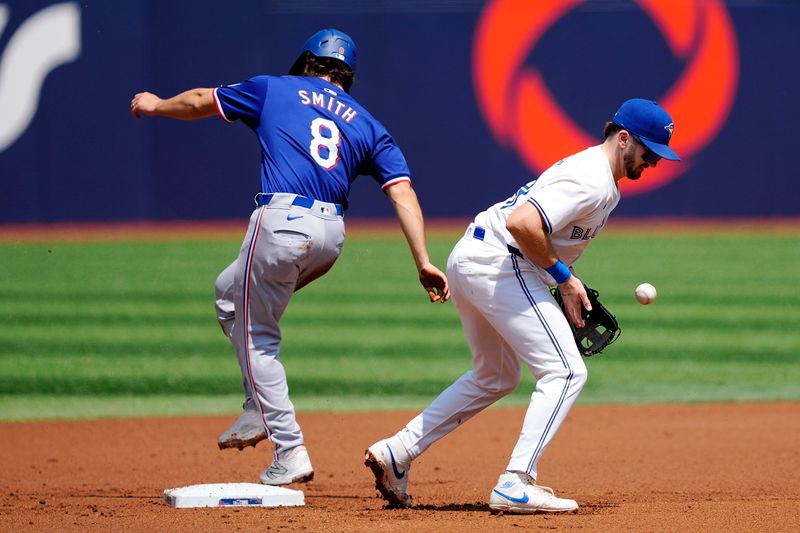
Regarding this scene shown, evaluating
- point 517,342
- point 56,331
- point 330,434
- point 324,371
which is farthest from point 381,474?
point 56,331

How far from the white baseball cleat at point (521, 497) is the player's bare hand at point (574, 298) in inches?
24.3

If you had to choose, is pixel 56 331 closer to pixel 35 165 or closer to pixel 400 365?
pixel 400 365

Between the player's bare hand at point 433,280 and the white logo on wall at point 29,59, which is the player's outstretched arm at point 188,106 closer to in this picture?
the player's bare hand at point 433,280

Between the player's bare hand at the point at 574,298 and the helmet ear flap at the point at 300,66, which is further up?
the helmet ear flap at the point at 300,66

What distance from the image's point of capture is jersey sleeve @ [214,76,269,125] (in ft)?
15.1

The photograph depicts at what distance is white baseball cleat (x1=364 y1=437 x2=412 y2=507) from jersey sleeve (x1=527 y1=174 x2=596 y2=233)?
110 centimetres

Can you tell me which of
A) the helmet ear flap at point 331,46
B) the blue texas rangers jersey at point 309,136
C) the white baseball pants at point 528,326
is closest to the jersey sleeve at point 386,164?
the blue texas rangers jersey at point 309,136

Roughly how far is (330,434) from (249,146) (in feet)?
28.7

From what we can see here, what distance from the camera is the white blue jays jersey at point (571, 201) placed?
409cm

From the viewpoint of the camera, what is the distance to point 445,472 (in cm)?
568

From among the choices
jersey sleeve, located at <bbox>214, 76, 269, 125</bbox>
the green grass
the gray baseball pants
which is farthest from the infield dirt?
jersey sleeve, located at <bbox>214, 76, 269, 125</bbox>

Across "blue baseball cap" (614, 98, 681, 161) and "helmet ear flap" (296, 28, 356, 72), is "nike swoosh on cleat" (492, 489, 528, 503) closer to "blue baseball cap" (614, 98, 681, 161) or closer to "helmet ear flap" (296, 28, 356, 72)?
"blue baseball cap" (614, 98, 681, 161)

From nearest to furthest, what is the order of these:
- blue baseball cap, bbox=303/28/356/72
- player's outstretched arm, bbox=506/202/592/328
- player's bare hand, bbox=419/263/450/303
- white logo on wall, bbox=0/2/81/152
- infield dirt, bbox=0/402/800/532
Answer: player's outstretched arm, bbox=506/202/592/328 < infield dirt, bbox=0/402/800/532 < player's bare hand, bbox=419/263/450/303 < blue baseball cap, bbox=303/28/356/72 < white logo on wall, bbox=0/2/81/152

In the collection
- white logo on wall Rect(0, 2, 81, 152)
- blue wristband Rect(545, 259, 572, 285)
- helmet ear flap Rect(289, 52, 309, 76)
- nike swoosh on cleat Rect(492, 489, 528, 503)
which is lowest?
nike swoosh on cleat Rect(492, 489, 528, 503)
